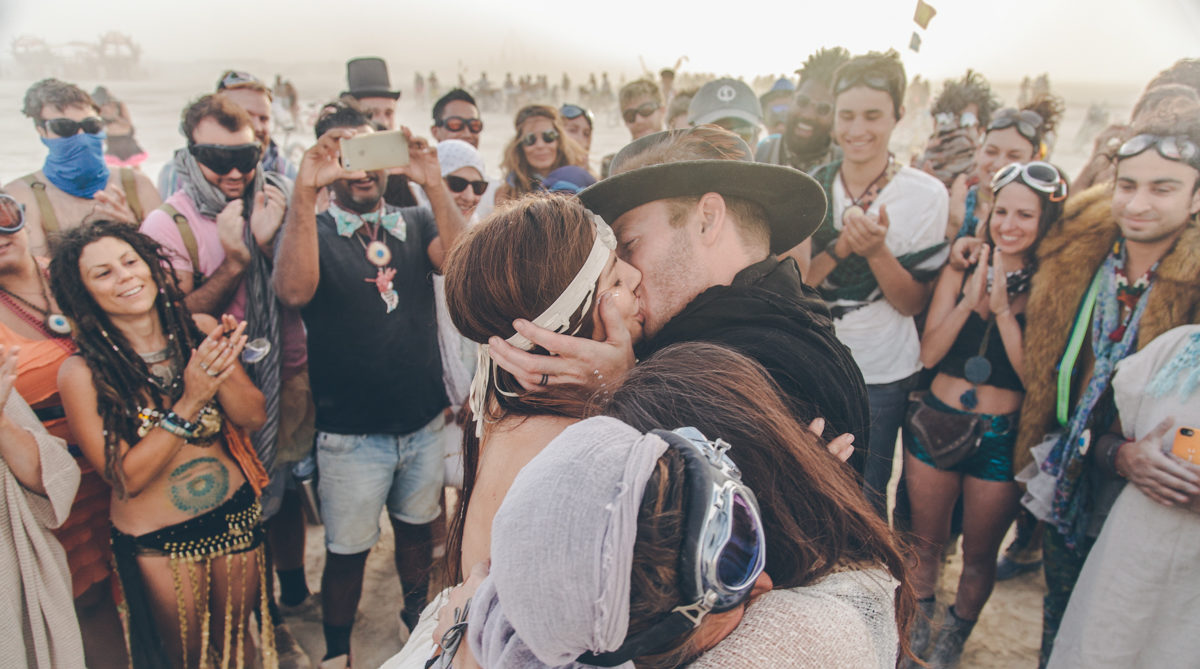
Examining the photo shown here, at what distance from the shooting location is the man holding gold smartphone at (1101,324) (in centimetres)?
226

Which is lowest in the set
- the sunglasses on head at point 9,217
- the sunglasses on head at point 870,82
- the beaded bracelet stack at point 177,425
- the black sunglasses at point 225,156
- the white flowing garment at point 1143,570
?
the white flowing garment at point 1143,570

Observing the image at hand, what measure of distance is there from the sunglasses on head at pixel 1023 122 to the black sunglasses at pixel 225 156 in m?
4.75

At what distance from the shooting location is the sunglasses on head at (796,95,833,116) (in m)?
4.17

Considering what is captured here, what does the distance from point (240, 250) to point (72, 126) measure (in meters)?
1.91

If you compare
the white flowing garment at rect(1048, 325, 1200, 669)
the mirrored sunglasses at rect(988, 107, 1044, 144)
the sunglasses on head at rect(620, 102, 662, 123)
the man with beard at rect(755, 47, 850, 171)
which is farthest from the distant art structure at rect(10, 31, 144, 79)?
the white flowing garment at rect(1048, 325, 1200, 669)

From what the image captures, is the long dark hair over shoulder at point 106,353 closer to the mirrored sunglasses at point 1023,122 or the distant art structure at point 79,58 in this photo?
the mirrored sunglasses at point 1023,122

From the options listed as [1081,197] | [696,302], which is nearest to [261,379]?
[696,302]

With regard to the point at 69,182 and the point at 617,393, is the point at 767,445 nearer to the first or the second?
the point at 617,393

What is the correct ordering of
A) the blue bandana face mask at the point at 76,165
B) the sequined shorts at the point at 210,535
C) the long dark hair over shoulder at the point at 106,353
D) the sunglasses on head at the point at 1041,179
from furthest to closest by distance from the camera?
the blue bandana face mask at the point at 76,165 < the sunglasses on head at the point at 1041,179 < the sequined shorts at the point at 210,535 < the long dark hair over shoulder at the point at 106,353

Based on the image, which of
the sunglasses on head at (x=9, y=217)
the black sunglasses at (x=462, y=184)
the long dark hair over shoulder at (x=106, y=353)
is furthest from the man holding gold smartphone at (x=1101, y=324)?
the sunglasses on head at (x=9, y=217)

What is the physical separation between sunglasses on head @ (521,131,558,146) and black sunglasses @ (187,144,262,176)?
6.72 feet

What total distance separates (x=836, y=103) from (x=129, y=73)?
54.7 metres

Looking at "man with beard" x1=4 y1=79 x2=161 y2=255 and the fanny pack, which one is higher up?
"man with beard" x1=4 y1=79 x2=161 y2=255

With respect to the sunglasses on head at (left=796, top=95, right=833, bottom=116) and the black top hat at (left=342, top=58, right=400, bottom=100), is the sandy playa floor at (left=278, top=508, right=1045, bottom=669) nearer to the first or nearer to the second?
the sunglasses on head at (left=796, top=95, right=833, bottom=116)
